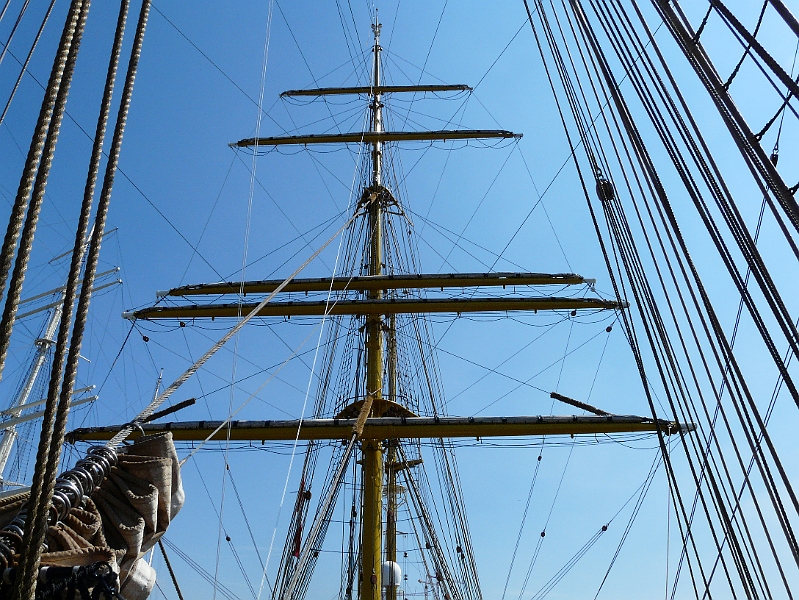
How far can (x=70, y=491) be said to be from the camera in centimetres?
253

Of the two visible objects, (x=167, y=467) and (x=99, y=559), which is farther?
(x=167, y=467)

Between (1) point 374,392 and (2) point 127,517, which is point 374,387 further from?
(2) point 127,517

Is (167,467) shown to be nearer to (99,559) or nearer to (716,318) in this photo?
(99,559)

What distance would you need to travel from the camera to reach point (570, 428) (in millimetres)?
12000

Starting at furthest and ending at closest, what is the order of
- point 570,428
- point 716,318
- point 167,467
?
point 570,428
point 716,318
point 167,467

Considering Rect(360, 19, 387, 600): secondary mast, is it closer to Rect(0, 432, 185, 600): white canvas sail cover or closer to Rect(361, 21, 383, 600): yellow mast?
Rect(361, 21, 383, 600): yellow mast

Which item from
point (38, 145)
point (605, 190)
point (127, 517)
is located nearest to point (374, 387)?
point (605, 190)

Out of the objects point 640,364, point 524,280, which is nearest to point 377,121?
point 524,280

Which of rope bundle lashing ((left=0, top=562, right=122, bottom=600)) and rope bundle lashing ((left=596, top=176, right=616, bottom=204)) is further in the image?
rope bundle lashing ((left=596, top=176, right=616, bottom=204))

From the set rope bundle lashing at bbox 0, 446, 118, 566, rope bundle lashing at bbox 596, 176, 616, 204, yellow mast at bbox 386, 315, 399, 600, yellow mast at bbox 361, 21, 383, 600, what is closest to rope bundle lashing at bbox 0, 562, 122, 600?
rope bundle lashing at bbox 0, 446, 118, 566

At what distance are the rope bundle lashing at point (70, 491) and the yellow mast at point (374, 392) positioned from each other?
991cm

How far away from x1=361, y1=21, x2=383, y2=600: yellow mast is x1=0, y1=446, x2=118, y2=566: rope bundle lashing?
991 cm

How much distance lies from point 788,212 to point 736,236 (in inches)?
39.3

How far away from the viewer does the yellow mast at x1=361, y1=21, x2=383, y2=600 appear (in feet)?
39.8
